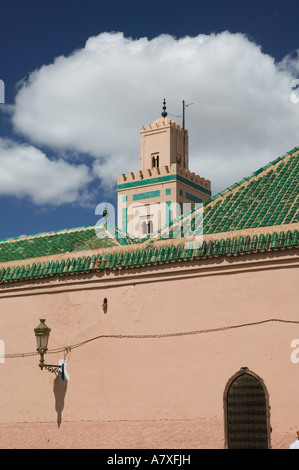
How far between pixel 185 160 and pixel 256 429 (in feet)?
80.0

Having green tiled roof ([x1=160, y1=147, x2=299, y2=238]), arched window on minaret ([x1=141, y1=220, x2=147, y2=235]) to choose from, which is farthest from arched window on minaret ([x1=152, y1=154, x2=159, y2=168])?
green tiled roof ([x1=160, y1=147, x2=299, y2=238])

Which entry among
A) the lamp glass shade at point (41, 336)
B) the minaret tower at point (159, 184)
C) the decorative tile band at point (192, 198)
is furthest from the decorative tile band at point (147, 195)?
the lamp glass shade at point (41, 336)

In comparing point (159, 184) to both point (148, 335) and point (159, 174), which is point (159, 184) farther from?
point (148, 335)

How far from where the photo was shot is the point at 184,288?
10.7 meters

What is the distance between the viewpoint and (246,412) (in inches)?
390

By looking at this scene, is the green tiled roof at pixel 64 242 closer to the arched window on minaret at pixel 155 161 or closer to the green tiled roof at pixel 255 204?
the green tiled roof at pixel 255 204

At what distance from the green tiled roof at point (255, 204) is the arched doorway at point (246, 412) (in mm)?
2183

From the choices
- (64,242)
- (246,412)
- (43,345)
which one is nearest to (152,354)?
(246,412)

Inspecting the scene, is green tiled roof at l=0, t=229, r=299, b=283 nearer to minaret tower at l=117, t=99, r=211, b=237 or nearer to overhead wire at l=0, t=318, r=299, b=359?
overhead wire at l=0, t=318, r=299, b=359

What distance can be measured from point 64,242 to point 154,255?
343 cm

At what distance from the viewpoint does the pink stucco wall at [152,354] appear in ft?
32.6

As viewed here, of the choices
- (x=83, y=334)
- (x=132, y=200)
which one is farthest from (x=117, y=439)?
(x=132, y=200)
